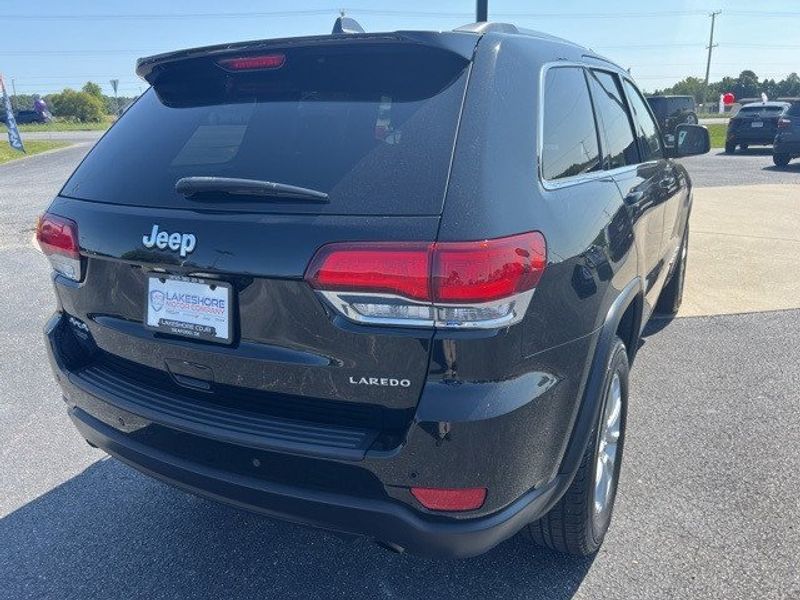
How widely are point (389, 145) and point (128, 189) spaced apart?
92 centimetres

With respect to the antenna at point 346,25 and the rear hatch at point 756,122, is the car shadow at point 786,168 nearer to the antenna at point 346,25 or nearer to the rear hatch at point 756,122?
the rear hatch at point 756,122

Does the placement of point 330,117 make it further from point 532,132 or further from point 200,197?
point 532,132

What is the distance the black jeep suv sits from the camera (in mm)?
1758

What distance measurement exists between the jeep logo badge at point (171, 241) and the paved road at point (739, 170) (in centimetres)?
1385

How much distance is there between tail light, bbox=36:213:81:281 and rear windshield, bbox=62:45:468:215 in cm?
12

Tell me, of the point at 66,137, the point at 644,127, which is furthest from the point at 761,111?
the point at 66,137

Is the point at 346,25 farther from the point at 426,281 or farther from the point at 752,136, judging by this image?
the point at 752,136

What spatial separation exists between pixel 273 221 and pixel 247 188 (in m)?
0.14

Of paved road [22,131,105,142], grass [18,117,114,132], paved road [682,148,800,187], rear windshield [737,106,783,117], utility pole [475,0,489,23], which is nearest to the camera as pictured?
utility pole [475,0,489,23]

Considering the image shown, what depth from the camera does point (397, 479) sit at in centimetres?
182

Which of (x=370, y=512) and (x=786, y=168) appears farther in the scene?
(x=786, y=168)

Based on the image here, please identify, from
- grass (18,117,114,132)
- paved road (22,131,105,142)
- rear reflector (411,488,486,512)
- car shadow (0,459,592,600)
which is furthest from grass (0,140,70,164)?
rear reflector (411,488,486,512)

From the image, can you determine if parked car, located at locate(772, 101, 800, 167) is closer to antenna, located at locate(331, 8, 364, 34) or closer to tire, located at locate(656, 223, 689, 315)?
tire, located at locate(656, 223, 689, 315)

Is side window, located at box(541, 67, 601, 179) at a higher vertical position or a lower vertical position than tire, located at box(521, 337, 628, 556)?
higher
